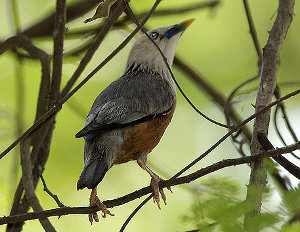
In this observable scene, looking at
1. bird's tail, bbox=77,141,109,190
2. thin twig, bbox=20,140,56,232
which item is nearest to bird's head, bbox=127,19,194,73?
thin twig, bbox=20,140,56,232

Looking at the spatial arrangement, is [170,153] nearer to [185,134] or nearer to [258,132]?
[185,134]

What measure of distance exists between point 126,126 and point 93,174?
52 centimetres

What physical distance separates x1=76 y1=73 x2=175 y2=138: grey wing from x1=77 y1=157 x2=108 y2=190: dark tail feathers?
6.1 inches

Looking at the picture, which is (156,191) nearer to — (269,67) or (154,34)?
(269,67)

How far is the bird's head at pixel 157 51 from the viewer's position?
5477mm

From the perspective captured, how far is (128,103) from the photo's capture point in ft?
14.0

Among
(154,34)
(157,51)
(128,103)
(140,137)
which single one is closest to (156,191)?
(140,137)

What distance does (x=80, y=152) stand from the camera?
22.8 feet

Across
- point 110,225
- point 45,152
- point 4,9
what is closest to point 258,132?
point 45,152

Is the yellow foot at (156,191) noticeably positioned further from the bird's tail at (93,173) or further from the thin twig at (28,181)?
the thin twig at (28,181)

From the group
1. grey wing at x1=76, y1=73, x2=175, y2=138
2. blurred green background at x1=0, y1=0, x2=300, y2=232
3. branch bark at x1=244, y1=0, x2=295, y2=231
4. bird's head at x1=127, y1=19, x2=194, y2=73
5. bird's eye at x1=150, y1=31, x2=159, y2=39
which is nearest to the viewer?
branch bark at x1=244, y1=0, x2=295, y2=231

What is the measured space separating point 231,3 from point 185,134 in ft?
4.85

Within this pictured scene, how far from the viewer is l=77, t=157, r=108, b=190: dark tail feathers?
357 cm

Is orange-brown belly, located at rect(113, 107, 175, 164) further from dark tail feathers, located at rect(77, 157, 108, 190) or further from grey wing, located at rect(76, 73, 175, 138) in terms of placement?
dark tail feathers, located at rect(77, 157, 108, 190)
